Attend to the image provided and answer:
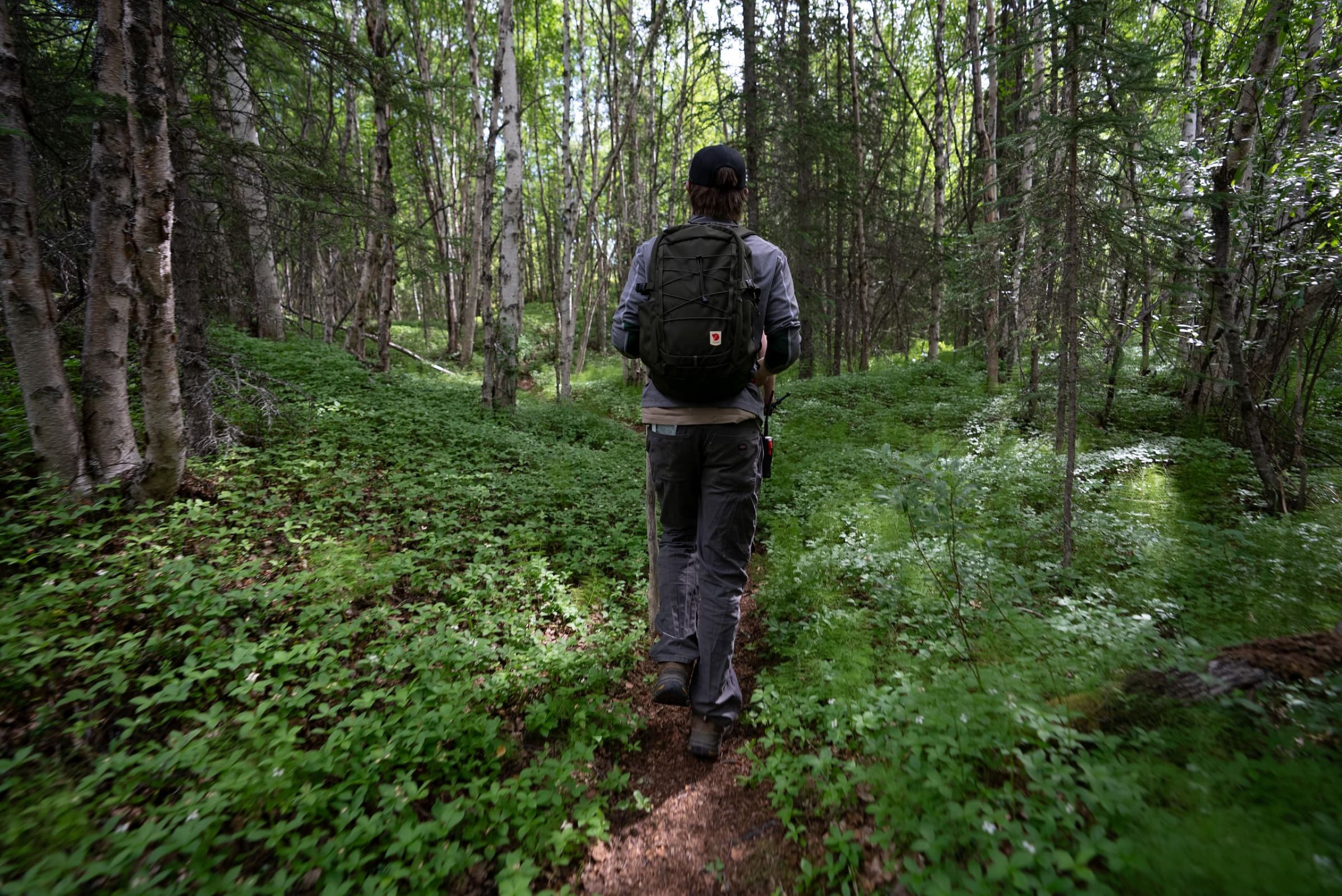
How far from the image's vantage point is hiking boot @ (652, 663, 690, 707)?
2.76 meters

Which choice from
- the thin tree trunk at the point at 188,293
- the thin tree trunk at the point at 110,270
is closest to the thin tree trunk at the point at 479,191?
the thin tree trunk at the point at 188,293

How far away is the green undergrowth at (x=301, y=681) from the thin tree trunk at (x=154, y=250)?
1.03 feet

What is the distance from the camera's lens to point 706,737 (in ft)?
9.08

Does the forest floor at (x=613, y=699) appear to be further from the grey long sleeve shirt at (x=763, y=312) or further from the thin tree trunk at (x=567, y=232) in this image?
the thin tree trunk at (x=567, y=232)

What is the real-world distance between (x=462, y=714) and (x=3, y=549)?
3.16 metres

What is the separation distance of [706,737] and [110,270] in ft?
16.8

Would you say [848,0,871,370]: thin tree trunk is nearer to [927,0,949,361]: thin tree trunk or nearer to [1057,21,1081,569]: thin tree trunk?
[927,0,949,361]: thin tree trunk

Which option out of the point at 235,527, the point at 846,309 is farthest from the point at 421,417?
the point at 846,309

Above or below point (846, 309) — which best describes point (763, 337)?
below

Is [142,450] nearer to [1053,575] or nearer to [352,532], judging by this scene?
[352,532]

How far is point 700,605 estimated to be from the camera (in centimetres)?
285

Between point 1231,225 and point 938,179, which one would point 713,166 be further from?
point 938,179

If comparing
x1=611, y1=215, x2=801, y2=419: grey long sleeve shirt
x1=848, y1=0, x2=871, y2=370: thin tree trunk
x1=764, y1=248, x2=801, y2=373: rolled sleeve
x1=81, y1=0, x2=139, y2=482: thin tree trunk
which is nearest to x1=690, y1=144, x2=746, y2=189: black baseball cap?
x1=611, y1=215, x2=801, y2=419: grey long sleeve shirt

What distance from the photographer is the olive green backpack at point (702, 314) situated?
258 centimetres
